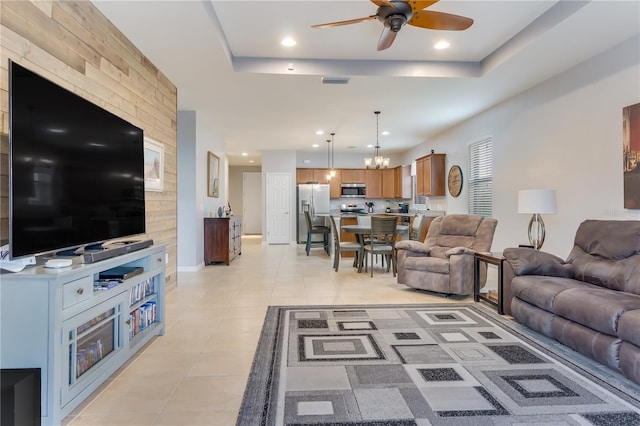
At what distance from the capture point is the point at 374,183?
32.9 feet

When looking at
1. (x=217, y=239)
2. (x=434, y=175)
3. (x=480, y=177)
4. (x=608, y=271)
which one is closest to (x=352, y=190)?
(x=434, y=175)

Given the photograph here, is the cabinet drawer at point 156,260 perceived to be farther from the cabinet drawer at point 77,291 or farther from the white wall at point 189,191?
the white wall at point 189,191

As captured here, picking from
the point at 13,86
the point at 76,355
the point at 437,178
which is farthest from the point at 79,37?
the point at 437,178

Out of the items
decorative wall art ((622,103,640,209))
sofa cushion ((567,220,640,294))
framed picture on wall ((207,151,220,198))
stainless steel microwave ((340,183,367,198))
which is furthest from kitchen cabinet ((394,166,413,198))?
sofa cushion ((567,220,640,294))

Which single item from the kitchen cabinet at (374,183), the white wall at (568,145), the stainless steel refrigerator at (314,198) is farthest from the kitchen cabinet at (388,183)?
the white wall at (568,145)

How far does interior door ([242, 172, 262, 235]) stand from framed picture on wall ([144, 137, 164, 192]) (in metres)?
8.38

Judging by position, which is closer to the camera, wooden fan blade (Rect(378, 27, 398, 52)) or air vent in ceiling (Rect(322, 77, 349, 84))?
wooden fan blade (Rect(378, 27, 398, 52))

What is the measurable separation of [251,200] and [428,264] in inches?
364

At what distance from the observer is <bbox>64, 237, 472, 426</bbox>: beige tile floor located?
1.82 m

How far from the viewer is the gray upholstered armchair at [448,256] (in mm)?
3936

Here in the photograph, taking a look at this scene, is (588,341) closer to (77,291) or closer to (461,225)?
(461,225)

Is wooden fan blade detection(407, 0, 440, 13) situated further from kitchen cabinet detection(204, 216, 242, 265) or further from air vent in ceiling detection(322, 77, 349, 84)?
kitchen cabinet detection(204, 216, 242, 265)

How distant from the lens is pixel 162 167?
13.4 feet

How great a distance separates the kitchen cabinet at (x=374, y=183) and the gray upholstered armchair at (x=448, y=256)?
5.34m
